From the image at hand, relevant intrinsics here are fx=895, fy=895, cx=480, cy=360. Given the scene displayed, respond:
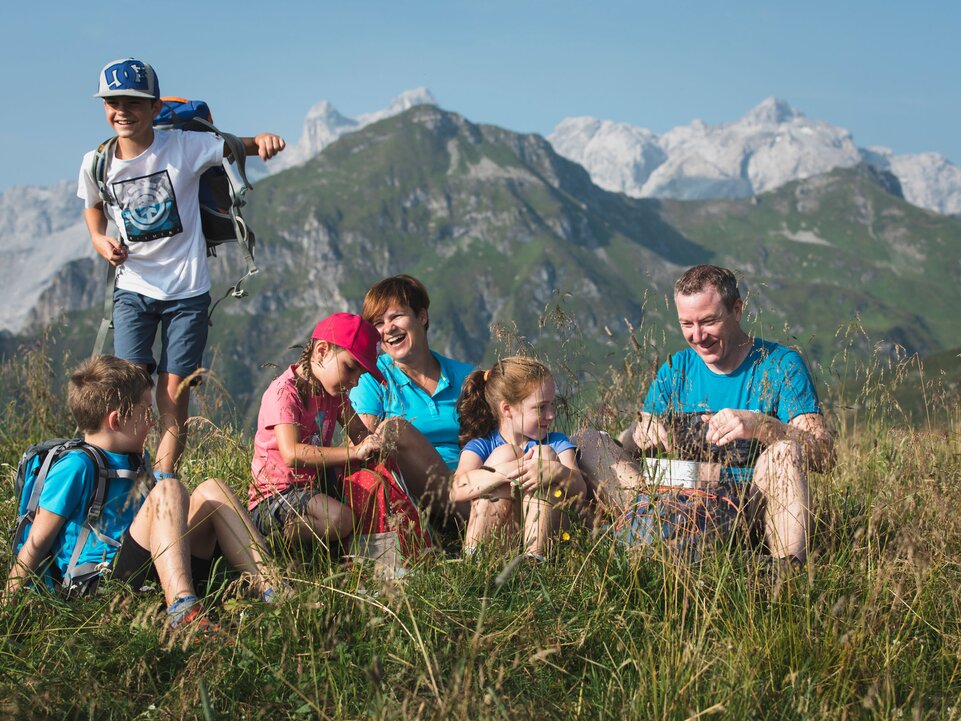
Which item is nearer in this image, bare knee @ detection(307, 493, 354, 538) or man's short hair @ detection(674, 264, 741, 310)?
bare knee @ detection(307, 493, 354, 538)

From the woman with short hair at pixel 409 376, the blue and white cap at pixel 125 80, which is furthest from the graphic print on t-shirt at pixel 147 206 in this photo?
the woman with short hair at pixel 409 376

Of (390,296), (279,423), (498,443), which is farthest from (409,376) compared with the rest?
(279,423)

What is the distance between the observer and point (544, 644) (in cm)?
301

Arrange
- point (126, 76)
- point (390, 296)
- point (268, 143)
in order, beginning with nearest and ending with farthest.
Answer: point (390, 296), point (126, 76), point (268, 143)

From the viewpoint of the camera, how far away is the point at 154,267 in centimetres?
566

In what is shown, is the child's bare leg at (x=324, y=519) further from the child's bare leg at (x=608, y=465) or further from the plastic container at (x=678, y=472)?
the plastic container at (x=678, y=472)

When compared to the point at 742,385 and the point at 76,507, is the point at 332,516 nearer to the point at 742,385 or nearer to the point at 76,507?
the point at 76,507

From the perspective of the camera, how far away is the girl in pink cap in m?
3.89

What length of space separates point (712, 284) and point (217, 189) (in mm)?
3340

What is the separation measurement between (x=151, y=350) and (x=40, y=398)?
988 millimetres

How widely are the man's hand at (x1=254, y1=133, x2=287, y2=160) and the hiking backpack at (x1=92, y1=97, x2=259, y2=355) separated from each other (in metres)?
0.13

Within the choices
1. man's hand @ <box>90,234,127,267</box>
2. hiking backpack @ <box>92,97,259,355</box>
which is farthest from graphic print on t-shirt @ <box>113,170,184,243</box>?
hiking backpack @ <box>92,97,259,355</box>

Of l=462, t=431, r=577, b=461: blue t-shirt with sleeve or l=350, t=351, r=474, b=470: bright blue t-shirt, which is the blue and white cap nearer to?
l=350, t=351, r=474, b=470: bright blue t-shirt

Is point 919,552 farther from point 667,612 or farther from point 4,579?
point 4,579
